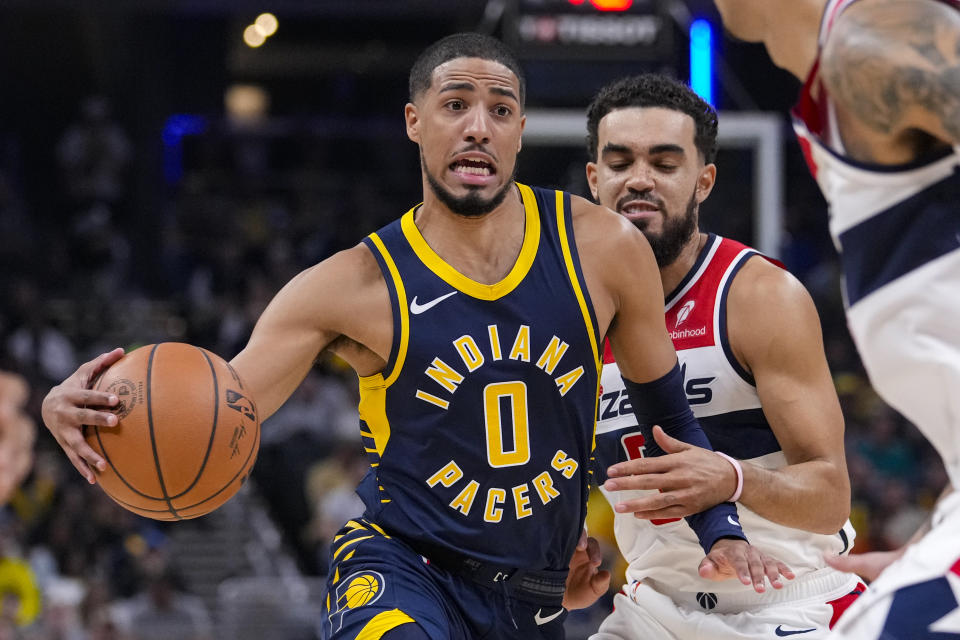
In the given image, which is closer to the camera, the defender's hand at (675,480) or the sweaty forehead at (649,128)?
the defender's hand at (675,480)

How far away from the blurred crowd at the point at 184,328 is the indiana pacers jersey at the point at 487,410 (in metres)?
4.87

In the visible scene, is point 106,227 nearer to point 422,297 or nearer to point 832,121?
point 422,297

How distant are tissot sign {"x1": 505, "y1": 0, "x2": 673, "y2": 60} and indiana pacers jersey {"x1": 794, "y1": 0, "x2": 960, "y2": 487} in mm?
5582

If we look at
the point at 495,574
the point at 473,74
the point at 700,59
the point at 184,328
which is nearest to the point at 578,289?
the point at 473,74

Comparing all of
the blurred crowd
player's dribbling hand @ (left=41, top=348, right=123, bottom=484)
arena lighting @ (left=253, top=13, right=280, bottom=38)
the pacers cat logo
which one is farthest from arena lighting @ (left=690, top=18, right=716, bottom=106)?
arena lighting @ (left=253, top=13, right=280, bottom=38)

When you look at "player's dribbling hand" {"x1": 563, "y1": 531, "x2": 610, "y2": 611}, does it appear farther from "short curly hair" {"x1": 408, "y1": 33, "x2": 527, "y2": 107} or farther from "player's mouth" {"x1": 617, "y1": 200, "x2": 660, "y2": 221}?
"short curly hair" {"x1": 408, "y1": 33, "x2": 527, "y2": 107}

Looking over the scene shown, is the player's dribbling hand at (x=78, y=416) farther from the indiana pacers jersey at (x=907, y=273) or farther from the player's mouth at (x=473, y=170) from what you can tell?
the indiana pacers jersey at (x=907, y=273)

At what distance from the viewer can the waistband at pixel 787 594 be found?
3758 millimetres

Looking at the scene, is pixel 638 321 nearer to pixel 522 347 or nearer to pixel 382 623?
pixel 522 347

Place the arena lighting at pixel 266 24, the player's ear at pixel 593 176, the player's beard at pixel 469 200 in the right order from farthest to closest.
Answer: the arena lighting at pixel 266 24, the player's ear at pixel 593 176, the player's beard at pixel 469 200

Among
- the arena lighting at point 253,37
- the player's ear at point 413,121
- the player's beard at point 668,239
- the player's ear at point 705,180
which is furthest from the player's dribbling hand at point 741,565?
the arena lighting at point 253,37

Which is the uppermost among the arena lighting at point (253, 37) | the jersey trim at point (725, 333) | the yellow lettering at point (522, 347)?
the yellow lettering at point (522, 347)

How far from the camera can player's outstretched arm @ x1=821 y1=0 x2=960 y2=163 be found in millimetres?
2316

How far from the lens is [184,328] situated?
41.3 feet
